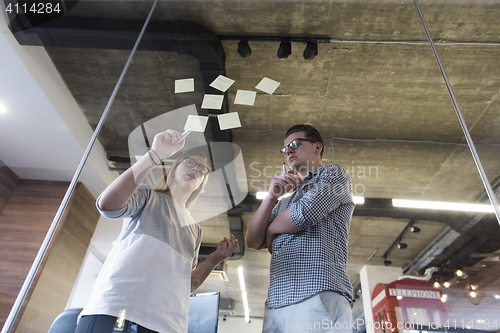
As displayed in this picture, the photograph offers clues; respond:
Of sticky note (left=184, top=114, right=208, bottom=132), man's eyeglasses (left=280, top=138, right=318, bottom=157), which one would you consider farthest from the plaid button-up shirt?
sticky note (left=184, top=114, right=208, bottom=132)

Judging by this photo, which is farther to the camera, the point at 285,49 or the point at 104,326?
the point at 285,49

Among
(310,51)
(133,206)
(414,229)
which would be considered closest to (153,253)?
(133,206)

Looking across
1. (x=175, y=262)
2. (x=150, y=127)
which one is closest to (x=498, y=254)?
(x=175, y=262)

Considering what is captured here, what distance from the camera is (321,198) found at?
36.0 inches

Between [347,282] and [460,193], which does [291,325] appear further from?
[460,193]

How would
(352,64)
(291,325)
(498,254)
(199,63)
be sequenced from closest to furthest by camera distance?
1. (291,325)
2. (498,254)
3. (199,63)
4. (352,64)

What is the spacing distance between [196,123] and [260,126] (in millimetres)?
256

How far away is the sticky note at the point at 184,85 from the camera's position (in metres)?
1.41

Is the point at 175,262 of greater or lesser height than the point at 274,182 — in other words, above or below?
below

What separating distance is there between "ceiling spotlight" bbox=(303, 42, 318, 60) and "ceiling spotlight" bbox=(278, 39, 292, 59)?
0.11 m

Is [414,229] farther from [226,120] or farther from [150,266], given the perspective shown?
[150,266]

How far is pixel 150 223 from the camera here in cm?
88

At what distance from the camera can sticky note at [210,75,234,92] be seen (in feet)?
4.58

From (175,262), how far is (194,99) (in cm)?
72
